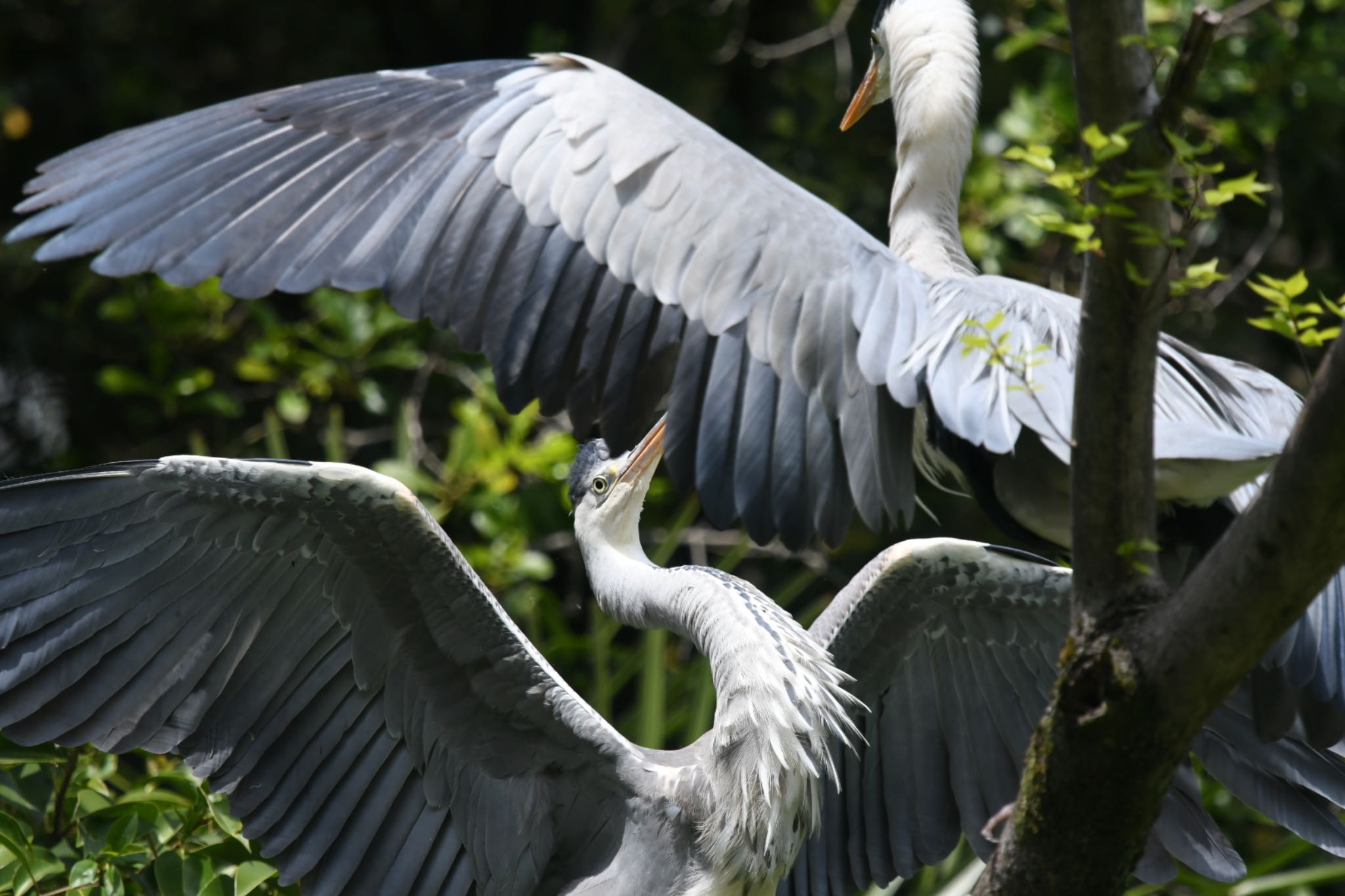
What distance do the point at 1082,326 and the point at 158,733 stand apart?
1.58 metres

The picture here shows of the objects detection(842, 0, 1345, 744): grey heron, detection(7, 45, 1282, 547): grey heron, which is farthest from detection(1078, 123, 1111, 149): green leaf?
detection(7, 45, 1282, 547): grey heron

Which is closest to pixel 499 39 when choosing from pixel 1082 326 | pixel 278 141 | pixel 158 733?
pixel 278 141

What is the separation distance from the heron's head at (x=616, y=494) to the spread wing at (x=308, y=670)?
16.9 inches

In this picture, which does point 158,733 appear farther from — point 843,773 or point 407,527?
point 843,773

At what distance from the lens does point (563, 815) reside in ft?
8.54

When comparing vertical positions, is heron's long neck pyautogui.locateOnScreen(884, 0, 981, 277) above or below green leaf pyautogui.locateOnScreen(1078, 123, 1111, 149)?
below

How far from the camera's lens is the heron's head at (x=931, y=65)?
281cm

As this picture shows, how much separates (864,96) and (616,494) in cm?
113

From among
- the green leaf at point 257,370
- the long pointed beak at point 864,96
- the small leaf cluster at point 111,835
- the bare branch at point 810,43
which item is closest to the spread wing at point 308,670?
the small leaf cluster at point 111,835

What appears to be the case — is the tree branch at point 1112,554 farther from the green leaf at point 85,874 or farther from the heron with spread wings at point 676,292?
the green leaf at point 85,874

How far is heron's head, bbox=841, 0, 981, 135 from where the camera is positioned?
9.22ft

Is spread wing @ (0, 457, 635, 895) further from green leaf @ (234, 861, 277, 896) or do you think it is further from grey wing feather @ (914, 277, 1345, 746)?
grey wing feather @ (914, 277, 1345, 746)

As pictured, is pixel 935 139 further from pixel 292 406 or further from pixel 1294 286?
pixel 292 406

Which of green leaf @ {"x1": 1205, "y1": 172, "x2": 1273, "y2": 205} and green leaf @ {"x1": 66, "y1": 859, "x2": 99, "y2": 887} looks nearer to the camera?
green leaf @ {"x1": 1205, "y1": 172, "x2": 1273, "y2": 205}
